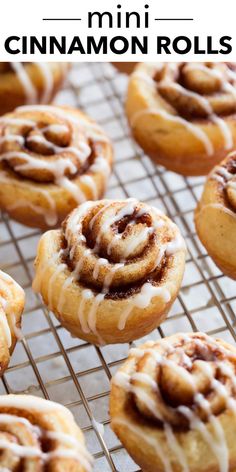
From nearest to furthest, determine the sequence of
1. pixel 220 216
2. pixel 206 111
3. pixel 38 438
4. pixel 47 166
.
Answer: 1. pixel 38 438
2. pixel 220 216
3. pixel 47 166
4. pixel 206 111

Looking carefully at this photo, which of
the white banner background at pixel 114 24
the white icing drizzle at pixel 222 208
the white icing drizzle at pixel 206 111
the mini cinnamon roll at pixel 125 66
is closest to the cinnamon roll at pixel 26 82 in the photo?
the white banner background at pixel 114 24

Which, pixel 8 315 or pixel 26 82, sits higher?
pixel 26 82

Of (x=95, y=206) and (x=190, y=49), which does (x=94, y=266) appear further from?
(x=190, y=49)

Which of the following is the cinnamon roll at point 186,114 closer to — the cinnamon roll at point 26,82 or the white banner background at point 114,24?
the white banner background at point 114,24

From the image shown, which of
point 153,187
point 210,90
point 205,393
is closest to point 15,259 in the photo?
point 153,187

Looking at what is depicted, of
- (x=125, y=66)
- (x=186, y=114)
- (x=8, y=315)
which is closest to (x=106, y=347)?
(x=8, y=315)

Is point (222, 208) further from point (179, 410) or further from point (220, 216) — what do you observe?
point (179, 410)

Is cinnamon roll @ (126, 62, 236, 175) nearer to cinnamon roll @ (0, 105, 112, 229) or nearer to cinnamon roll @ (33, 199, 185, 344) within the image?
cinnamon roll @ (0, 105, 112, 229)
